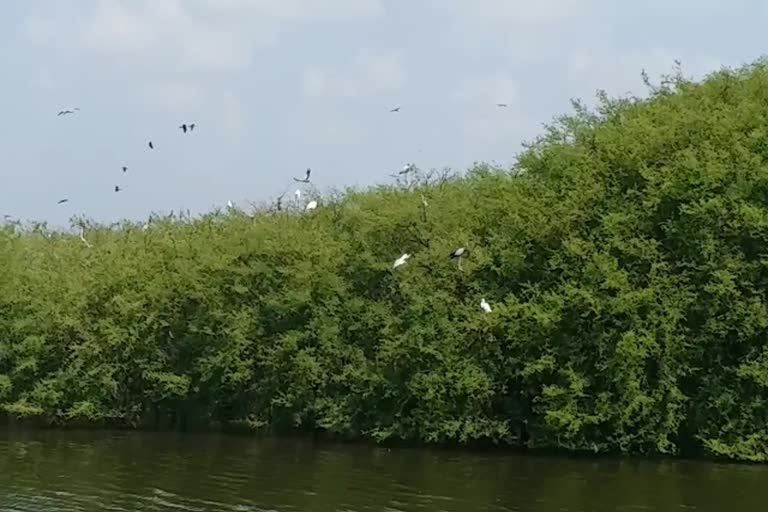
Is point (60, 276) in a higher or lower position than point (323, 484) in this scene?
higher

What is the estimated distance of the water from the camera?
91.1 ft

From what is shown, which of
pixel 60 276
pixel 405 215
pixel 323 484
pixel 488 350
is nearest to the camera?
pixel 323 484

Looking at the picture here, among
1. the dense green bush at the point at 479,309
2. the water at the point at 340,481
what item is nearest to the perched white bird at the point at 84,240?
the dense green bush at the point at 479,309

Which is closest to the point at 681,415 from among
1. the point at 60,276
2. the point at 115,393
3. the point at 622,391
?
the point at 622,391

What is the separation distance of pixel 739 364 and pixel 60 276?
26.6 m

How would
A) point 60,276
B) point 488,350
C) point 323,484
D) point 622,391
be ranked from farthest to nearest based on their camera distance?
point 60,276 → point 488,350 → point 622,391 → point 323,484

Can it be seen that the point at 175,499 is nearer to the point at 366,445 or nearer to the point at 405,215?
the point at 366,445

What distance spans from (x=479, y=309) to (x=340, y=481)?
8.68 meters

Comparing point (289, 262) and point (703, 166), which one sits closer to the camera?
point (703, 166)

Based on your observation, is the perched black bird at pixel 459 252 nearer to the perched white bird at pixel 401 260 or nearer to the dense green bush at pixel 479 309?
the dense green bush at pixel 479 309

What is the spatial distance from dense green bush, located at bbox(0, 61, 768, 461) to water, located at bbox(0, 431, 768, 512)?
175 cm

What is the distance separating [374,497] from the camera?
94.4ft

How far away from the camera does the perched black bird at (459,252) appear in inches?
1506

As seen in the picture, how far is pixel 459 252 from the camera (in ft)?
125
